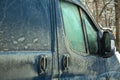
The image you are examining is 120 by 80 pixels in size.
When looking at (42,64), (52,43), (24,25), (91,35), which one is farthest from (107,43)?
(24,25)

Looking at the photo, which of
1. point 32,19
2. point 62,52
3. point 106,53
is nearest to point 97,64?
point 106,53

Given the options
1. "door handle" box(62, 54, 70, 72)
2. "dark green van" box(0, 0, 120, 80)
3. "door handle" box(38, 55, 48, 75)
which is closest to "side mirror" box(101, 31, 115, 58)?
"dark green van" box(0, 0, 120, 80)

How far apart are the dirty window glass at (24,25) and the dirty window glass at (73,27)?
41 centimetres

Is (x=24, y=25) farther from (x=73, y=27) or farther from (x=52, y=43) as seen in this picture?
(x=73, y=27)

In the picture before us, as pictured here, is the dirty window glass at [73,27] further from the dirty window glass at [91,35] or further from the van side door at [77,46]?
the dirty window glass at [91,35]

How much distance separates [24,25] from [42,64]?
41 centimetres

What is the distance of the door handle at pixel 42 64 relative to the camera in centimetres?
425

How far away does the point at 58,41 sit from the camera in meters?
4.59

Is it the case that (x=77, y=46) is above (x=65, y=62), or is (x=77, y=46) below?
above

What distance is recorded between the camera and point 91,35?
541 centimetres

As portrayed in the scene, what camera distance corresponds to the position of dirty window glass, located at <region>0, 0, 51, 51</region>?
3945mm

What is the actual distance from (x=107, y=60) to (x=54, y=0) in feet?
4.46

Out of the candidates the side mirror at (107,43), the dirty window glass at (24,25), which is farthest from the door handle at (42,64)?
the side mirror at (107,43)

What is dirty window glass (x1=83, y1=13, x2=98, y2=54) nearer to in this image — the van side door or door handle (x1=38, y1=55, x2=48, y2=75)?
the van side door
